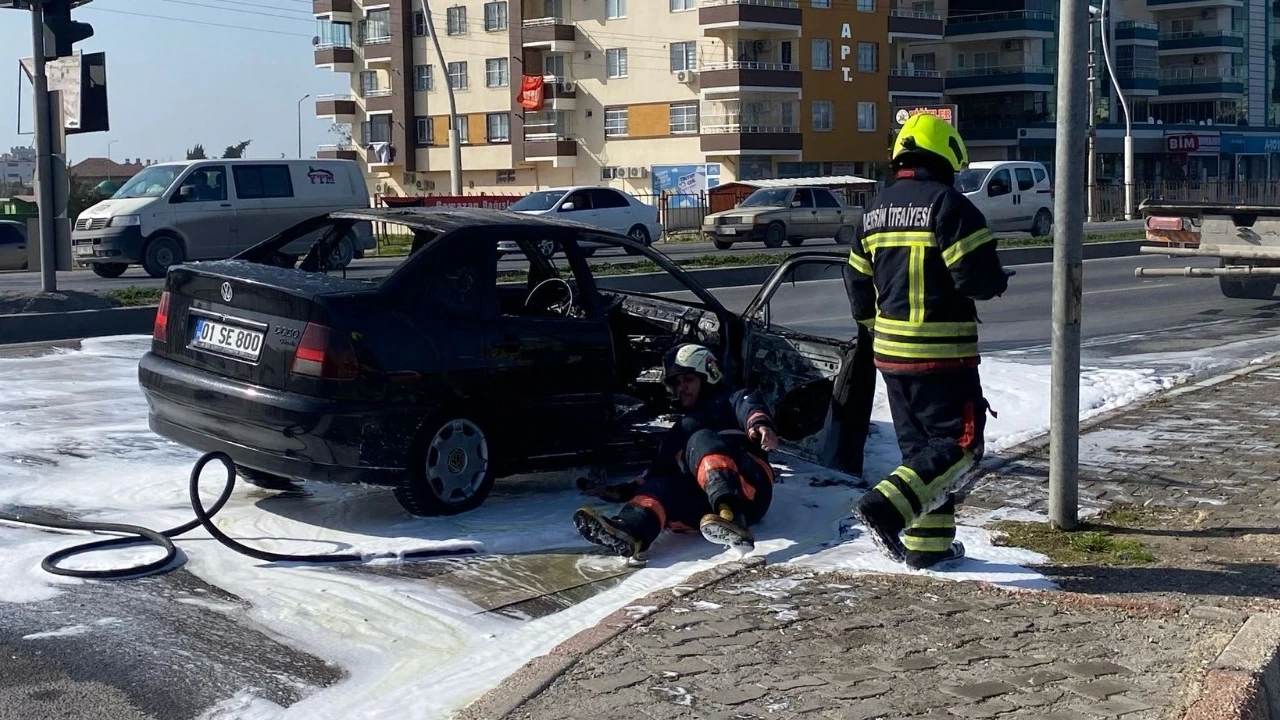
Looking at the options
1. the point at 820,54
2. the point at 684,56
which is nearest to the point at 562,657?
the point at 684,56

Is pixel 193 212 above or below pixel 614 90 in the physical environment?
below

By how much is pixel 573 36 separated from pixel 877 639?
2718 inches

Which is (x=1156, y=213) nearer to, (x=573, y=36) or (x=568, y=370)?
(x=568, y=370)

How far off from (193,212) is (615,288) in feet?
30.4

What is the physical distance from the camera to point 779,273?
319 inches

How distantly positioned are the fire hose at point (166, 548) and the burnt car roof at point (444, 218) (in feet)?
4.76

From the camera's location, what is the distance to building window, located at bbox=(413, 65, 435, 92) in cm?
7762

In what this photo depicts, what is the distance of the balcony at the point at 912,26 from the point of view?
236 ft

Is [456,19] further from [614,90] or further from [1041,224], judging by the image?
[1041,224]

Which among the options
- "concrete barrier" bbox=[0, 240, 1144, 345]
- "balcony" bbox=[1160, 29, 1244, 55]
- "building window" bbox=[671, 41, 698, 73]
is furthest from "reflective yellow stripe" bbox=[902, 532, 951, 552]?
"balcony" bbox=[1160, 29, 1244, 55]

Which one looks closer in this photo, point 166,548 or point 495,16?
point 166,548

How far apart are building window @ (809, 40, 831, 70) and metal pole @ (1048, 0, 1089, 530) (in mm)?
63566

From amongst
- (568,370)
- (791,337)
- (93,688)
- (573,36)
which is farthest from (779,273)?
(573,36)

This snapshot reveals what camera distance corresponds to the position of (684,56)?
67.8 meters
